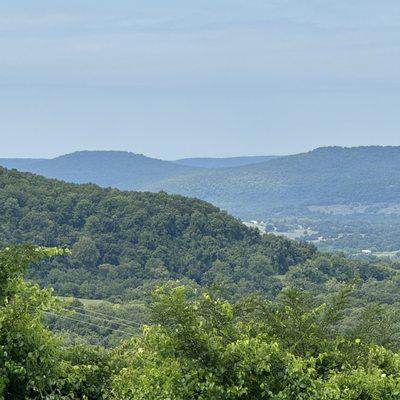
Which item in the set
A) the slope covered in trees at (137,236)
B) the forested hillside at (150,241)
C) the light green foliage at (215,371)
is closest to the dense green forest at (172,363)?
the light green foliage at (215,371)

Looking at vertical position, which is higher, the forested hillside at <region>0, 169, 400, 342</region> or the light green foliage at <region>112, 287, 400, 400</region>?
the light green foliage at <region>112, 287, 400, 400</region>

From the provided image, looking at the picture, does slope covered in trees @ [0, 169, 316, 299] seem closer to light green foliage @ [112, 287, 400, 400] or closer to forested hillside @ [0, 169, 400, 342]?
forested hillside @ [0, 169, 400, 342]

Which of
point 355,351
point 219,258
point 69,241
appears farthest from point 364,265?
point 355,351

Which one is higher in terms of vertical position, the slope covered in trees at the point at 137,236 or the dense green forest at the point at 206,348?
the dense green forest at the point at 206,348

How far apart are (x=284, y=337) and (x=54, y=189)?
393 ft

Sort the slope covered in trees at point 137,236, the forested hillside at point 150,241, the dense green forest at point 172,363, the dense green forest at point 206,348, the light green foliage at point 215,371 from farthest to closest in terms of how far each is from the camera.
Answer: the slope covered in trees at point 137,236
the forested hillside at point 150,241
the light green foliage at point 215,371
the dense green forest at point 206,348
the dense green forest at point 172,363

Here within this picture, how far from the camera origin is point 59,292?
115562 mm

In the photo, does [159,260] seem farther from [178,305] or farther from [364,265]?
[178,305]

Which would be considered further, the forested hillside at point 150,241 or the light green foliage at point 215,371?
the forested hillside at point 150,241

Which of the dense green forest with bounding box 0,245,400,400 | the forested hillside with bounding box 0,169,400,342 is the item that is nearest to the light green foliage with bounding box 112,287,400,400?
the dense green forest with bounding box 0,245,400,400

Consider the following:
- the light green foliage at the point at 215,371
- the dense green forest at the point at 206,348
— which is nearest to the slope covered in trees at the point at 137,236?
the dense green forest at the point at 206,348

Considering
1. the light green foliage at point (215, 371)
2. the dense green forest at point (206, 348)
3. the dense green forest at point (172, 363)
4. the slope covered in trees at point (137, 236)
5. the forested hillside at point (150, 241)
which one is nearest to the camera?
the dense green forest at point (172, 363)

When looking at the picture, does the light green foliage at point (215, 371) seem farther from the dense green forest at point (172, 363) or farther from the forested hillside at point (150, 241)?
the forested hillside at point (150, 241)

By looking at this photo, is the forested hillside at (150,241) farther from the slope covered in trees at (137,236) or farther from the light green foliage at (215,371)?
the light green foliage at (215,371)
